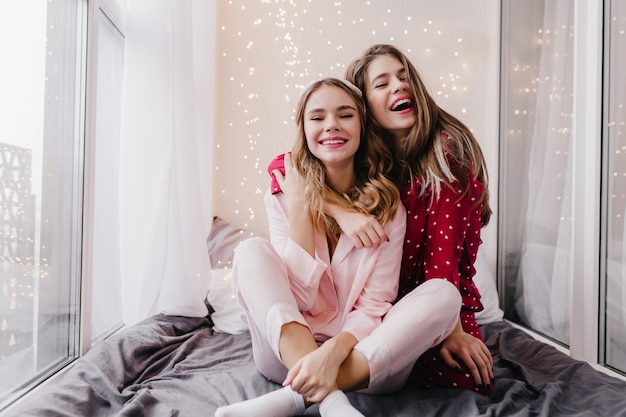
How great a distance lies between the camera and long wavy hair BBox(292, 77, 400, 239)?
1204 mm

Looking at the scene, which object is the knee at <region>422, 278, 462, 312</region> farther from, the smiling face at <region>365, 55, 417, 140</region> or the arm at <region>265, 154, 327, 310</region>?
the smiling face at <region>365, 55, 417, 140</region>

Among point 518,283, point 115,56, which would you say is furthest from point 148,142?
point 518,283

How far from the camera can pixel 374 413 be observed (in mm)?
949

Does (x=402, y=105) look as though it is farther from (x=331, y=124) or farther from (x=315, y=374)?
(x=315, y=374)

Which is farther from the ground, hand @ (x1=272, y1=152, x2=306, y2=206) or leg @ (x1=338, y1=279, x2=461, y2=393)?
hand @ (x1=272, y1=152, x2=306, y2=206)

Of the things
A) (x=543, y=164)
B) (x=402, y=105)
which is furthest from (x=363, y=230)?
(x=543, y=164)

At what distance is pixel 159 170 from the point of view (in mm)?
1611

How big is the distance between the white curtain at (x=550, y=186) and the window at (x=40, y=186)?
1598 millimetres

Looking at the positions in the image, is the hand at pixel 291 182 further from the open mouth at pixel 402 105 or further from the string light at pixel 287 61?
the string light at pixel 287 61

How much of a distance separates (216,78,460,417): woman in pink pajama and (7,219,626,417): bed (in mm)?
100

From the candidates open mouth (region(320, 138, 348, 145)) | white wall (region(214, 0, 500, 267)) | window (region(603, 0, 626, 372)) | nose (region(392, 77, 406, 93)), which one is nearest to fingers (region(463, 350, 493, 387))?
window (region(603, 0, 626, 372))

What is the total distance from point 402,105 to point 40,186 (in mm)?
1009

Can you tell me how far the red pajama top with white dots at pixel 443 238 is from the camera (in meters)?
1.13

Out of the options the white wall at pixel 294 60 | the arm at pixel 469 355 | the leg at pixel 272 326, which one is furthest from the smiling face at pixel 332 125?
the white wall at pixel 294 60
